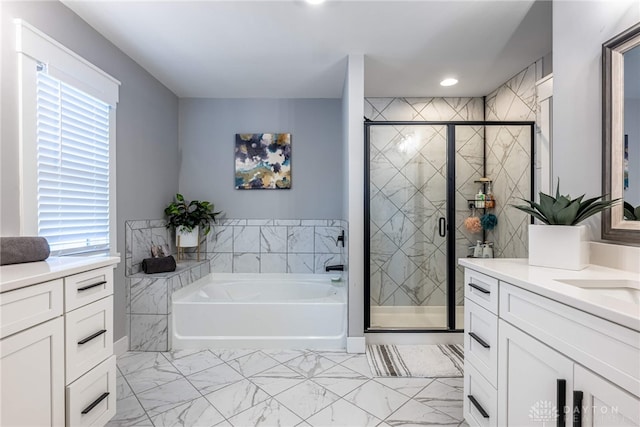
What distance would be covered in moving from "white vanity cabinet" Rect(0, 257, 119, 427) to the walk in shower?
1940 millimetres

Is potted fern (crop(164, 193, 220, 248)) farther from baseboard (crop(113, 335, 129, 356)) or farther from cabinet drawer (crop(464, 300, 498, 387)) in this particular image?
cabinet drawer (crop(464, 300, 498, 387))

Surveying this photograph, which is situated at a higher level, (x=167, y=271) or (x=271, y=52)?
(x=271, y=52)

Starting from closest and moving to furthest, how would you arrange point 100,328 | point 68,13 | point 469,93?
point 100,328 < point 68,13 < point 469,93

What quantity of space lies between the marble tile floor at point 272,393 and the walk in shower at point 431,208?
A: 708mm

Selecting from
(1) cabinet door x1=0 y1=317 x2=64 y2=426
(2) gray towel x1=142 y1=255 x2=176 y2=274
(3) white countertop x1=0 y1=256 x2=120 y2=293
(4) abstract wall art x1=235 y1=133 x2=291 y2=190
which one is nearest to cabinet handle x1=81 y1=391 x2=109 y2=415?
(1) cabinet door x1=0 y1=317 x2=64 y2=426

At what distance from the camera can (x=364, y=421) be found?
1.71m

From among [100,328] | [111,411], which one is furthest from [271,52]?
[111,411]

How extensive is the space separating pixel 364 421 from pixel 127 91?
2950 millimetres

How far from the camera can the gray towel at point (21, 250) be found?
135 centimetres

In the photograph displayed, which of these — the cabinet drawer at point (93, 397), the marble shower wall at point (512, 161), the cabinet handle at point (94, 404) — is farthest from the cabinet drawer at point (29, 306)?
the marble shower wall at point (512, 161)

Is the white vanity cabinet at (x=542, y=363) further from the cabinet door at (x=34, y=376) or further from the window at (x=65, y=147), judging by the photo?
the window at (x=65, y=147)

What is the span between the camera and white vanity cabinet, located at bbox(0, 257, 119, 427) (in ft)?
3.27

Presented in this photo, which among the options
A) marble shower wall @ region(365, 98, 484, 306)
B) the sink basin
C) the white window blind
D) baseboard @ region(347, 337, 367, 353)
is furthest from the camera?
marble shower wall @ region(365, 98, 484, 306)

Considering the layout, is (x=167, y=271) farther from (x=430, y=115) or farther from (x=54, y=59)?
(x=430, y=115)
